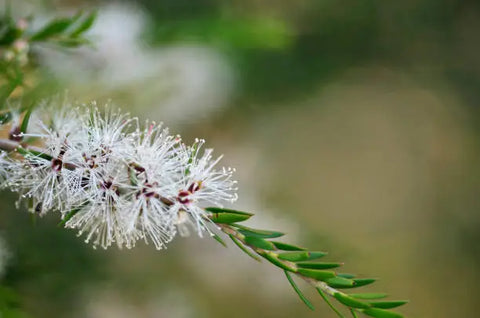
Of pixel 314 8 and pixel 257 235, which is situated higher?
pixel 314 8

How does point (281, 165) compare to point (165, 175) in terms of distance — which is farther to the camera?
point (281, 165)

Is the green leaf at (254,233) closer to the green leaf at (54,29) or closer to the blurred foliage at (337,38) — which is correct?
the green leaf at (54,29)

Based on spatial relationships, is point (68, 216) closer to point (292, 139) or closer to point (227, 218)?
point (227, 218)

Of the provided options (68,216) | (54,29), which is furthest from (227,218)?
(54,29)

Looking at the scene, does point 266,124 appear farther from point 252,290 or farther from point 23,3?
point 23,3

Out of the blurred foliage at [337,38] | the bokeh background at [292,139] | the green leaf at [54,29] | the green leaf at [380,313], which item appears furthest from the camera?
the blurred foliage at [337,38]

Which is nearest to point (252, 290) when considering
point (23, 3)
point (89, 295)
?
point (89, 295)

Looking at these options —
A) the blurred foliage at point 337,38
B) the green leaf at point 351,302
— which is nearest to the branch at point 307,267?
the green leaf at point 351,302

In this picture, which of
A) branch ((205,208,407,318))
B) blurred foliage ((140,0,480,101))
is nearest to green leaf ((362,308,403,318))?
branch ((205,208,407,318))
